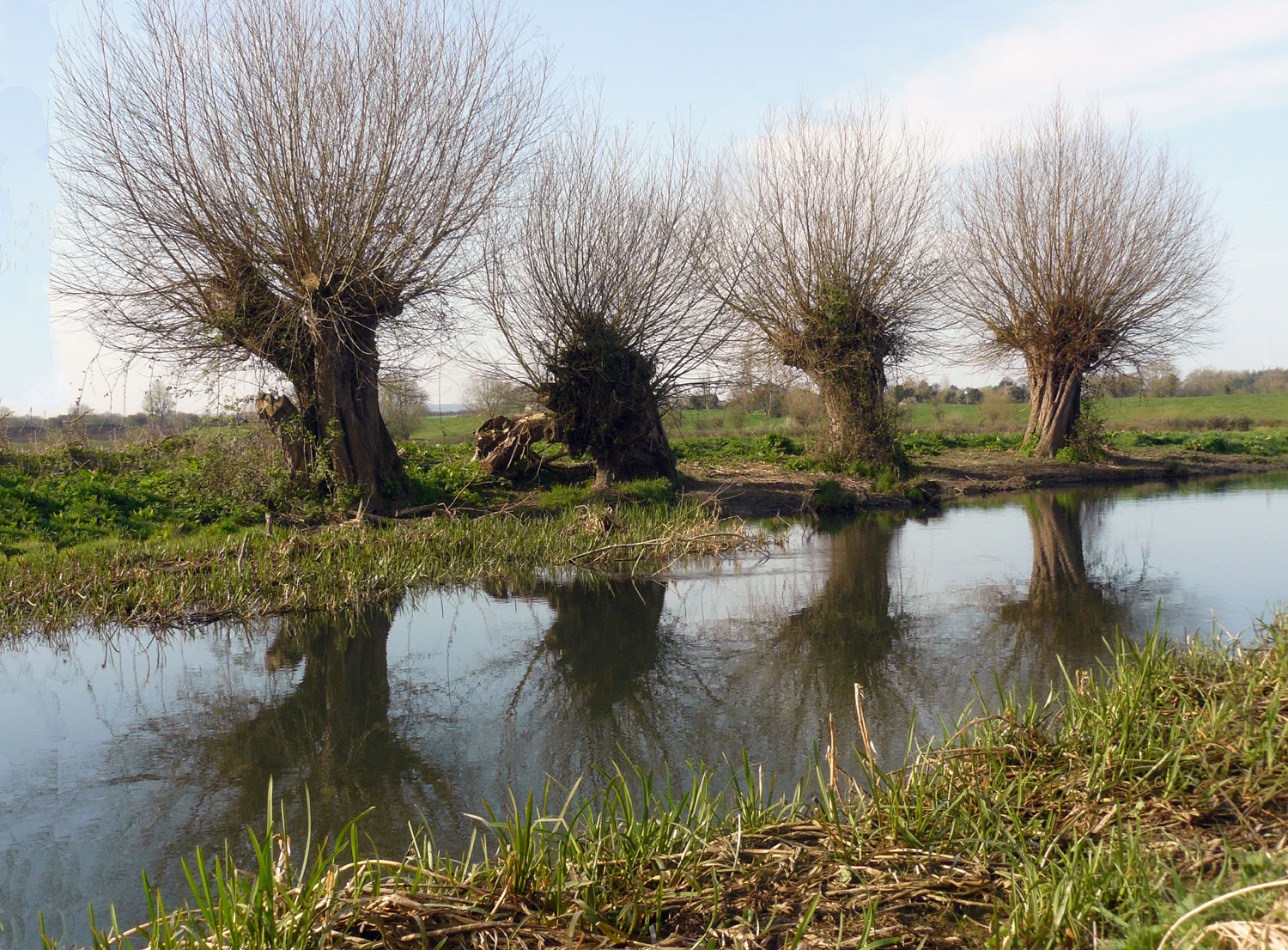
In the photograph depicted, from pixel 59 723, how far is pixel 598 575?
5607 mm

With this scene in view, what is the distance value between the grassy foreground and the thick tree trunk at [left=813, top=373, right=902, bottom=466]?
52.8 feet

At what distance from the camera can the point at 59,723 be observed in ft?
18.4

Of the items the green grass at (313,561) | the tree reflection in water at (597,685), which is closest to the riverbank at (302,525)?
the green grass at (313,561)

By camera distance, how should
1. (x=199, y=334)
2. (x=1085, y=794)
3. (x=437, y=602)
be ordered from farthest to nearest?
(x=199, y=334) < (x=437, y=602) < (x=1085, y=794)

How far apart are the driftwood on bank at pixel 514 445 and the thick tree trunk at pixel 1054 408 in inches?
581

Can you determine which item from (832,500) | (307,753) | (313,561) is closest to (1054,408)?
(832,500)

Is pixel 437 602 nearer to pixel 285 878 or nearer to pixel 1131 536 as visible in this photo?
pixel 285 878

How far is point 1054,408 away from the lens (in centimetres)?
2508

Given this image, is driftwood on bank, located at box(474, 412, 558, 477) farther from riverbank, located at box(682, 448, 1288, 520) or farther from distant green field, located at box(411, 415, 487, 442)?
distant green field, located at box(411, 415, 487, 442)

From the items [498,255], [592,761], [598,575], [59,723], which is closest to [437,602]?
[598,575]

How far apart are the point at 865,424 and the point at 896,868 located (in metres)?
17.6

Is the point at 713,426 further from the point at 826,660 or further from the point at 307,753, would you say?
the point at 307,753

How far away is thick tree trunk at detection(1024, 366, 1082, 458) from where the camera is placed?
81.4 feet

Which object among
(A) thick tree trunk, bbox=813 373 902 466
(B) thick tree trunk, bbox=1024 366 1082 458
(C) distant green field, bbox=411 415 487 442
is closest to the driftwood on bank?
(A) thick tree trunk, bbox=813 373 902 466
